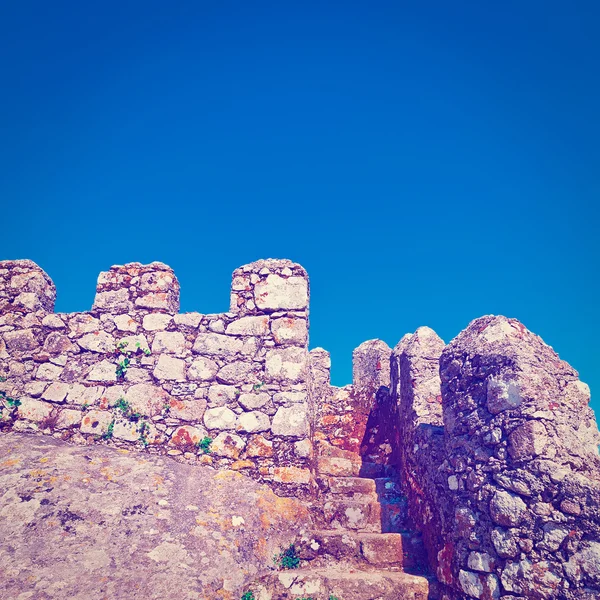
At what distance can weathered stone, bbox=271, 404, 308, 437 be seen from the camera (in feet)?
15.7

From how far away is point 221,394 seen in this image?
16.4 feet

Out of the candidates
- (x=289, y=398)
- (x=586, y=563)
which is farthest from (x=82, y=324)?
(x=586, y=563)

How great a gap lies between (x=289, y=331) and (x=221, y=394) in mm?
1076

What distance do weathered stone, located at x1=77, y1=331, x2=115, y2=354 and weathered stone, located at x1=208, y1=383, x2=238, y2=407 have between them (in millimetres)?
1362

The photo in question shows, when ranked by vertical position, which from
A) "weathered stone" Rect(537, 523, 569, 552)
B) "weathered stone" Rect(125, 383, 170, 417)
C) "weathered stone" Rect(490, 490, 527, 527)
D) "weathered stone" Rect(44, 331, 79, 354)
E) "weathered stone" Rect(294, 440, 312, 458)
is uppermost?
"weathered stone" Rect(44, 331, 79, 354)

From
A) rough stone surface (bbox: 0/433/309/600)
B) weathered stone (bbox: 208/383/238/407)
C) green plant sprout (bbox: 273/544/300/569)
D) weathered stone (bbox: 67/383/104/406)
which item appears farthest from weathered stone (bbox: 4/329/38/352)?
green plant sprout (bbox: 273/544/300/569)

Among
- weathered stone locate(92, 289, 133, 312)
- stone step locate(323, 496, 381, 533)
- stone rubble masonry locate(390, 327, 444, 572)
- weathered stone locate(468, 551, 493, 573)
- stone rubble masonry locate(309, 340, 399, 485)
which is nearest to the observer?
weathered stone locate(468, 551, 493, 573)

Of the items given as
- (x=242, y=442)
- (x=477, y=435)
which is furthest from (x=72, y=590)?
(x=477, y=435)

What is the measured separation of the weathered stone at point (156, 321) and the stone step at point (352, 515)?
2779 mm

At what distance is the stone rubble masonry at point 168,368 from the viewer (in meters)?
4.82

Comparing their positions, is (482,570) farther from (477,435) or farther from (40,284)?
(40,284)

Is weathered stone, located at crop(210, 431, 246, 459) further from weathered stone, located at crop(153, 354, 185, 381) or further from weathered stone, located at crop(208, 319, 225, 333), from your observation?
weathered stone, located at crop(208, 319, 225, 333)

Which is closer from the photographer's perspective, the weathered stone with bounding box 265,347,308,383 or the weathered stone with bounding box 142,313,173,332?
the weathered stone with bounding box 265,347,308,383

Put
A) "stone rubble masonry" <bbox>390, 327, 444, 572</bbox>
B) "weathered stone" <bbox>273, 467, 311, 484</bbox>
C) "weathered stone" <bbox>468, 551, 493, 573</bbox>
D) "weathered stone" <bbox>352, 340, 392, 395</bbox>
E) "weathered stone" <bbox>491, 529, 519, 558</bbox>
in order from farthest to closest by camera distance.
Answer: "weathered stone" <bbox>352, 340, 392, 395</bbox> → "weathered stone" <bbox>273, 467, 311, 484</bbox> → "stone rubble masonry" <bbox>390, 327, 444, 572</bbox> → "weathered stone" <bbox>468, 551, 493, 573</bbox> → "weathered stone" <bbox>491, 529, 519, 558</bbox>
